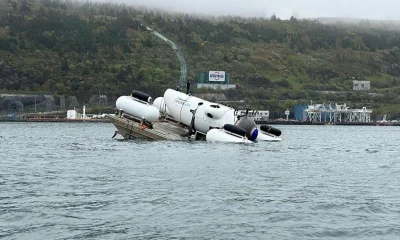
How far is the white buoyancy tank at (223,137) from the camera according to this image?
200ft

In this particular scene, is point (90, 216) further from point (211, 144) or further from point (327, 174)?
point (211, 144)

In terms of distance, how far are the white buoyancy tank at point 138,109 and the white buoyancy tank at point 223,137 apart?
5769mm

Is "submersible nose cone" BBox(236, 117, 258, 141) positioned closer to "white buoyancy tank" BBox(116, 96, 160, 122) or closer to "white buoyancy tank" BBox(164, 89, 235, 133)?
"white buoyancy tank" BBox(164, 89, 235, 133)

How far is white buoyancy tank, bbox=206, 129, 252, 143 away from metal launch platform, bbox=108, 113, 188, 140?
3.99 metres

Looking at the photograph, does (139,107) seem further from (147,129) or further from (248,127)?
(248,127)

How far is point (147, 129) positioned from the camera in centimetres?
6425

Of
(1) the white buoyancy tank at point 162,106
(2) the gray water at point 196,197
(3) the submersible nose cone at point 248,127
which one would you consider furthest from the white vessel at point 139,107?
(2) the gray water at point 196,197

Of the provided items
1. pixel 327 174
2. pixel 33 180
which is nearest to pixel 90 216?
pixel 33 180

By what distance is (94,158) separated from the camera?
1959 inches

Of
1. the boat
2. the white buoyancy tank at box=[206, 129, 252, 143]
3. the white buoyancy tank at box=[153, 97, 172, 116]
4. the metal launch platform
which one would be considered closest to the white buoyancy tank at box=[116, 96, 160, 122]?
the boat

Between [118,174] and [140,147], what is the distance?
17.9 meters

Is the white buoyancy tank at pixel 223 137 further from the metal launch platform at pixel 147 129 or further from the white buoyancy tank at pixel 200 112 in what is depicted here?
the metal launch platform at pixel 147 129

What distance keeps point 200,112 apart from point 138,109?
218 inches

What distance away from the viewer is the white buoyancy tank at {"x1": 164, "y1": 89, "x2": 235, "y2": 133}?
63.2 m
